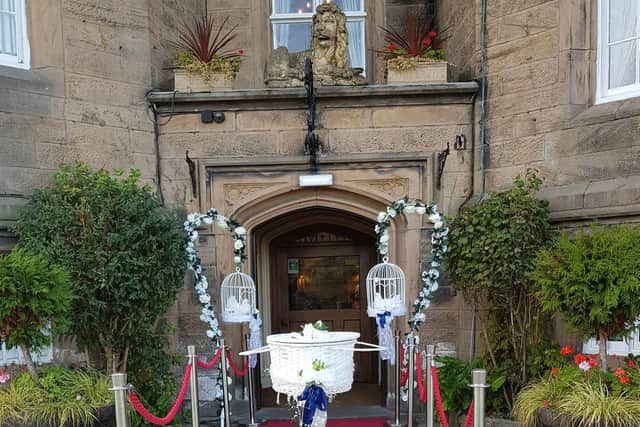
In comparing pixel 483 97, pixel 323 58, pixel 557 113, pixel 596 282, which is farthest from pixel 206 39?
pixel 596 282

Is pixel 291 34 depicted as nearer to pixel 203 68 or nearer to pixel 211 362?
pixel 203 68

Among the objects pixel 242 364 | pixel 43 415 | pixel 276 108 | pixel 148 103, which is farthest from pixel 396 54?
pixel 43 415

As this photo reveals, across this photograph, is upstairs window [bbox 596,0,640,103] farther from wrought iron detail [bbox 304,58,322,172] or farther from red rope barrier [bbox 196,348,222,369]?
red rope barrier [bbox 196,348,222,369]

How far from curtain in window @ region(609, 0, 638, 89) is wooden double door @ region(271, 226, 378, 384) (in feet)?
11.5

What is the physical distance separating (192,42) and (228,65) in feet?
1.72

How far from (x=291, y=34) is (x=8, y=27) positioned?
3.02 metres

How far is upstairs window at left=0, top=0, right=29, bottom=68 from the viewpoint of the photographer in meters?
4.71

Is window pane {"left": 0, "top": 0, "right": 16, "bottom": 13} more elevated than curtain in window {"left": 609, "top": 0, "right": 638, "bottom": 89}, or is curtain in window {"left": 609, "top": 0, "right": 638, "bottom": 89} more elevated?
window pane {"left": 0, "top": 0, "right": 16, "bottom": 13}

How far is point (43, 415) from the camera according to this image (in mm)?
3643

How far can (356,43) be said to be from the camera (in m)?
5.88

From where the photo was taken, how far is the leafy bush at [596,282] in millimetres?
3398

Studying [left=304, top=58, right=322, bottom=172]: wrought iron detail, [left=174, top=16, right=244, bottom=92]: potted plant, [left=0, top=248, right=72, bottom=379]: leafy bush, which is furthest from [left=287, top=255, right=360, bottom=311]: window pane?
[left=0, top=248, right=72, bottom=379]: leafy bush

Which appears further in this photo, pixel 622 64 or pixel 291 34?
pixel 291 34

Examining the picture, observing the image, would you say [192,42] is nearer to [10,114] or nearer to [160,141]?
[160,141]
